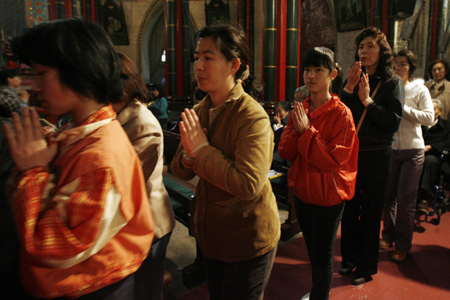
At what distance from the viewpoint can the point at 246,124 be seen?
1.17 metres

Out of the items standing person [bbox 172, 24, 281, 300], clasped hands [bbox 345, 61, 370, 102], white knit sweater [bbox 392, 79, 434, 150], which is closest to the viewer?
standing person [bbox 172, 24, 281, 300]

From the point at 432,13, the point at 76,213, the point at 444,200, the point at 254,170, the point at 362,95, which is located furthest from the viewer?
the point at 432,13

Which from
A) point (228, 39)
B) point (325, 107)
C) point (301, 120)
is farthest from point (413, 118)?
point (228, 39)

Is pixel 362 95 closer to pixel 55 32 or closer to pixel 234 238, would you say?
pixel 234 238

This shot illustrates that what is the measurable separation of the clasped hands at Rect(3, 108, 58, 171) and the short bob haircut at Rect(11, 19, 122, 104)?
14 centimetres

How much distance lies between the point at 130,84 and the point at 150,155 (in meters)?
0.32

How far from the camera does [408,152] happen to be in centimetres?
262

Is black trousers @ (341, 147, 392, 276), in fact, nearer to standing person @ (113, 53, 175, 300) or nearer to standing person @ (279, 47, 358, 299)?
standing person @ (279, 47, 358, 299)

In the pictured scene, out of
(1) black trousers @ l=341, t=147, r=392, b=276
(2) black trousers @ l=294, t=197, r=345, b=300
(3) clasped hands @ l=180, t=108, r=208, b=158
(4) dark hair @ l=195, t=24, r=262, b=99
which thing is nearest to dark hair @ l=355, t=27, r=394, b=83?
(1) black trousers @ l=341, t=147, r=392, b=276

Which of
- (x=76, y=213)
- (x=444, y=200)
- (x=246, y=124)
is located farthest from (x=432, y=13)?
(x=76, y=213)

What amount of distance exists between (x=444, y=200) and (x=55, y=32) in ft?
14.7

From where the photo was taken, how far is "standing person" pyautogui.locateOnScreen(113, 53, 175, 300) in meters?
1.29

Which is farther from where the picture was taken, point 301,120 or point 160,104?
point 160,104

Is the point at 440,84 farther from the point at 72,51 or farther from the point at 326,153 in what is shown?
the point at 72,51
